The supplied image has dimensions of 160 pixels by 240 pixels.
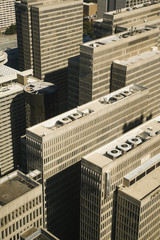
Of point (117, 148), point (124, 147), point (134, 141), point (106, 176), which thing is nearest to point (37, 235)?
point (106, 176)

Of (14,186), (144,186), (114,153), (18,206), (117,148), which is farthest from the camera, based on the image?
(117,148)

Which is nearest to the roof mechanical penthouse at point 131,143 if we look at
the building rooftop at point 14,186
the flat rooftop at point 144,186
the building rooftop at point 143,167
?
the building rooftop at point 143,167

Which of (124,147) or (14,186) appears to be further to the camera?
(124,147)

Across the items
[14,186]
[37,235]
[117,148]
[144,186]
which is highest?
[117,148]

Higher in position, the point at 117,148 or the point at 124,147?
the point at 124,147

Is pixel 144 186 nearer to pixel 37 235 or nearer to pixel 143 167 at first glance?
pixel 143 167

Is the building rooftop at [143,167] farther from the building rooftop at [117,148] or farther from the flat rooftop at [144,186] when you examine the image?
the building rooftop at [117,148]

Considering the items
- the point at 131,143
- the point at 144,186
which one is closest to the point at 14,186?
the point at 144,186

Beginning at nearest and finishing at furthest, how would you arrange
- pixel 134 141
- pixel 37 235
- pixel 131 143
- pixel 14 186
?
1. pixel 37 235
2. pixel 14 186
3. pixel 131 143
4. pixel 134 141
